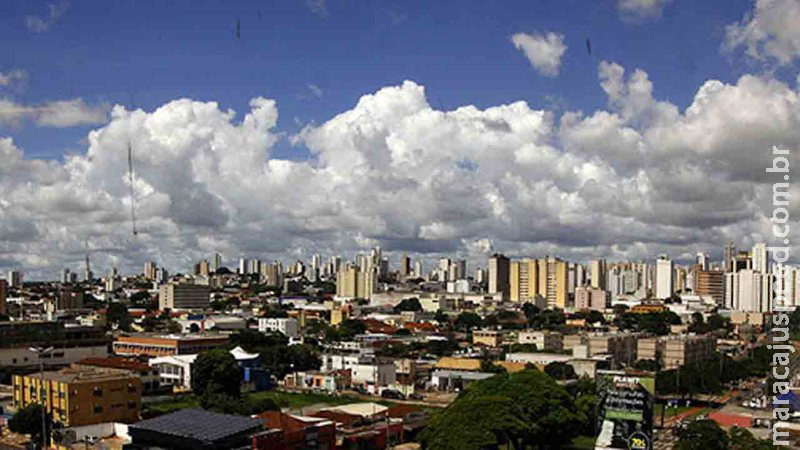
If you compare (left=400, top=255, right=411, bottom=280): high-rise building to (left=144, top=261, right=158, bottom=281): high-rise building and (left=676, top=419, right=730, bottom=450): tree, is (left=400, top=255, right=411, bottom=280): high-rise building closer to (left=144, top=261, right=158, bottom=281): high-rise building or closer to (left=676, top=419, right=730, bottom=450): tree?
(left=144, top=261, right=158, bottom=281): high-rise building

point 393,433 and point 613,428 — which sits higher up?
point 613,428

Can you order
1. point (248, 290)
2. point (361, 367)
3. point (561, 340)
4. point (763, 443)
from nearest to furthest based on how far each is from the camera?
point (763, 443) < point (361, 367) < point (561, 340) < point (248, 290)

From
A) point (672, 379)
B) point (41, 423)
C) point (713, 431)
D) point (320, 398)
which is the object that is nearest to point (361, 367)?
point (320, 398)

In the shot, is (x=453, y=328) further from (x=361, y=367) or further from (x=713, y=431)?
(x=713, y=431)

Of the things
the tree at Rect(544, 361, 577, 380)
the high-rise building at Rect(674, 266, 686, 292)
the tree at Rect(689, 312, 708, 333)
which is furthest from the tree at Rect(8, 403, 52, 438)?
the high-rise building at Rect(674, 266, 686, 292)

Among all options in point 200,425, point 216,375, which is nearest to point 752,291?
point 216,375

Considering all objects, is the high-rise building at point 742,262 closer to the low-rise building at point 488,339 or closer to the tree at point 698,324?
the tree at point 698,324
